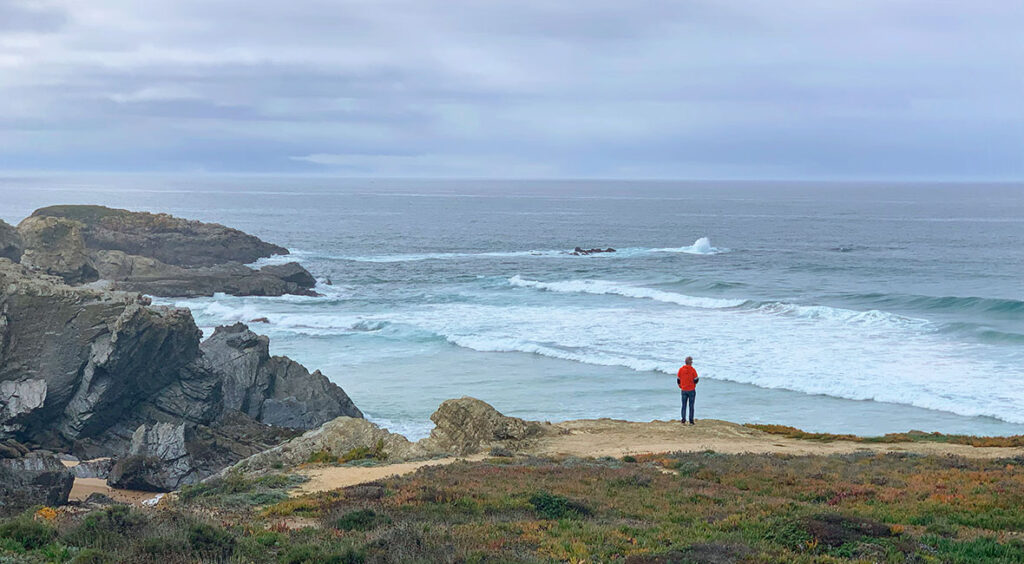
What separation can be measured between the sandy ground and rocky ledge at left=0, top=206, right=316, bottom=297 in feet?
102

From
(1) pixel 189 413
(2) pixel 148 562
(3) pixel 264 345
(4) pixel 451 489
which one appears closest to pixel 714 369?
(3) pixel 264 345

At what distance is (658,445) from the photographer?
1989 centimetres

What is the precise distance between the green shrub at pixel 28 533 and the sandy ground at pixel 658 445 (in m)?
6.61

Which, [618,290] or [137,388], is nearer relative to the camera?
[137,388]

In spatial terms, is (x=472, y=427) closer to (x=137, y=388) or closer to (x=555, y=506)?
(x=555, y=506)

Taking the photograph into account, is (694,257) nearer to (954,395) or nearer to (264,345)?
(954,395)

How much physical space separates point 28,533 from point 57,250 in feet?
149

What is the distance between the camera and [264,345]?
30.3 meters

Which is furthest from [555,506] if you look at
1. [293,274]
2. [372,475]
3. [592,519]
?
[293,274]

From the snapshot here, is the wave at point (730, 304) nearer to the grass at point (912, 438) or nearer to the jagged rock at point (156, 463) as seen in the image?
the grass at point (912, 438)

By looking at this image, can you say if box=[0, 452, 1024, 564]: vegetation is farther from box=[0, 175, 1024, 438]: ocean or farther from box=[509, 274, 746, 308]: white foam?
box=[509, 274, 746, 308]: white foam

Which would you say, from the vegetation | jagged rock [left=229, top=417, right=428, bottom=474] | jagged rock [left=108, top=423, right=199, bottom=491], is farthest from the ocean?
the vegetation

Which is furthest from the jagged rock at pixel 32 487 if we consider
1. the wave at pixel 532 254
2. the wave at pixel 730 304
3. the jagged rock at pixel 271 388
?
the wave at pixel 532 254

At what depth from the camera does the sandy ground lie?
56.3 feet
